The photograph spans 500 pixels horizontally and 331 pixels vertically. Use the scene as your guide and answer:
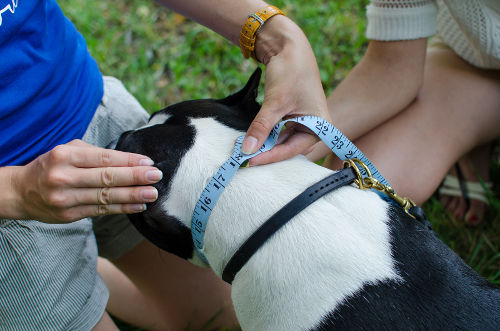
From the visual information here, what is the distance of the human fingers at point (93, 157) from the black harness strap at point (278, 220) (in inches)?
12.8

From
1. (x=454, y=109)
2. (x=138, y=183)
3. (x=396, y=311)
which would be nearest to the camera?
(x=396, y=311)

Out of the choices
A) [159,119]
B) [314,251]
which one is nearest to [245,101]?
[159,119]

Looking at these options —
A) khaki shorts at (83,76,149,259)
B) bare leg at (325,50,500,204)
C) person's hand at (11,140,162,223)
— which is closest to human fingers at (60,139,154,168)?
person's hand at (11,140,162,223)

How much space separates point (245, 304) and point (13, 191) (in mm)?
642

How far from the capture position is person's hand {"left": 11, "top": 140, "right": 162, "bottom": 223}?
3.59 ft

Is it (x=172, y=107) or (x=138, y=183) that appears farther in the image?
(x=172, y=107)

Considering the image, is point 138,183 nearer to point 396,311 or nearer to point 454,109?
point 396,311

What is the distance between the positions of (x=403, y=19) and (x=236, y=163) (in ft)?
3.55

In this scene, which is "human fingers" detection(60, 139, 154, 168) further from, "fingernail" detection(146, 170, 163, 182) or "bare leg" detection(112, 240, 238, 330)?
"bare leg" detection(112, 240, 238, 330)

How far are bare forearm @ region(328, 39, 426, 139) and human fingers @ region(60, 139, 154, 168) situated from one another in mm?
986

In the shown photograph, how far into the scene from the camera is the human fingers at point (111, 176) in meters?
1.09

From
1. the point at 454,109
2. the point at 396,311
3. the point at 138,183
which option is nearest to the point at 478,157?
the point at 454,109

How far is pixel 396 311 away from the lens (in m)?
1.03

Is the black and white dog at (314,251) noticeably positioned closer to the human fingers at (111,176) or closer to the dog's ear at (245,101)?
the human fingers at (111,176)
